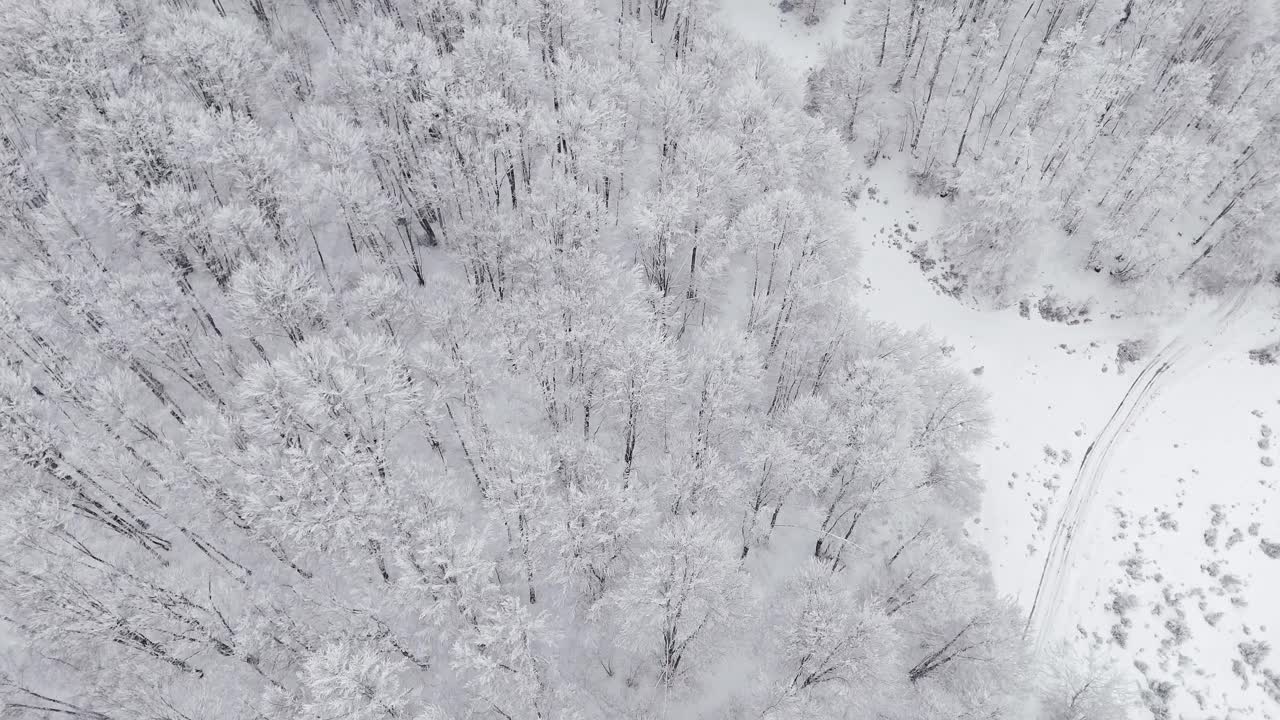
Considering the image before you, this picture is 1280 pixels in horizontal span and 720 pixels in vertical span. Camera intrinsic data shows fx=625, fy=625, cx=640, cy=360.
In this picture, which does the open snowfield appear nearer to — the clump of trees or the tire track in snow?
the tire track in snow

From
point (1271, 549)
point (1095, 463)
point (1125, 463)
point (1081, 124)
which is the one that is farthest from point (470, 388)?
point (1271, 549)

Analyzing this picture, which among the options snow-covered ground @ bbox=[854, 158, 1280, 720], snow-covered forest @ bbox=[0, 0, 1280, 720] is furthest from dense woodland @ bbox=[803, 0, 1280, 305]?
snow-covered ground @ bbox=[854, 158, 1280, 720]

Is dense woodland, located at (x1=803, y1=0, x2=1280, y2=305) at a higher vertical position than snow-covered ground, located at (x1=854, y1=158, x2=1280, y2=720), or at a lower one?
higher

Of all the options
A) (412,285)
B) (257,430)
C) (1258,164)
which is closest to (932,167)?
(1258,164)

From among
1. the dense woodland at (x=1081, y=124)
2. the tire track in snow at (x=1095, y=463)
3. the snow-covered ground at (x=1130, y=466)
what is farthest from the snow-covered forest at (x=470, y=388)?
the snow-covered ground at (x=1130, y=466)

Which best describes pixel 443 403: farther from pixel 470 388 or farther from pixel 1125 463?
pixel 1125 463

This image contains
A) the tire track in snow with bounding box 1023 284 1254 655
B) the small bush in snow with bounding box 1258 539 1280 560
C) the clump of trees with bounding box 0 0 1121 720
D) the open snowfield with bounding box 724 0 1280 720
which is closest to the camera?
the clump of trees with bounding box 0 0 1121 720

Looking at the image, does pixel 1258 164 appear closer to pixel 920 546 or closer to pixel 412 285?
pixel 920 546

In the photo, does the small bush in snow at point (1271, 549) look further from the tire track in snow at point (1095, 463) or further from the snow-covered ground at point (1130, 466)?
the tire track in snow at point (1095, 463)
